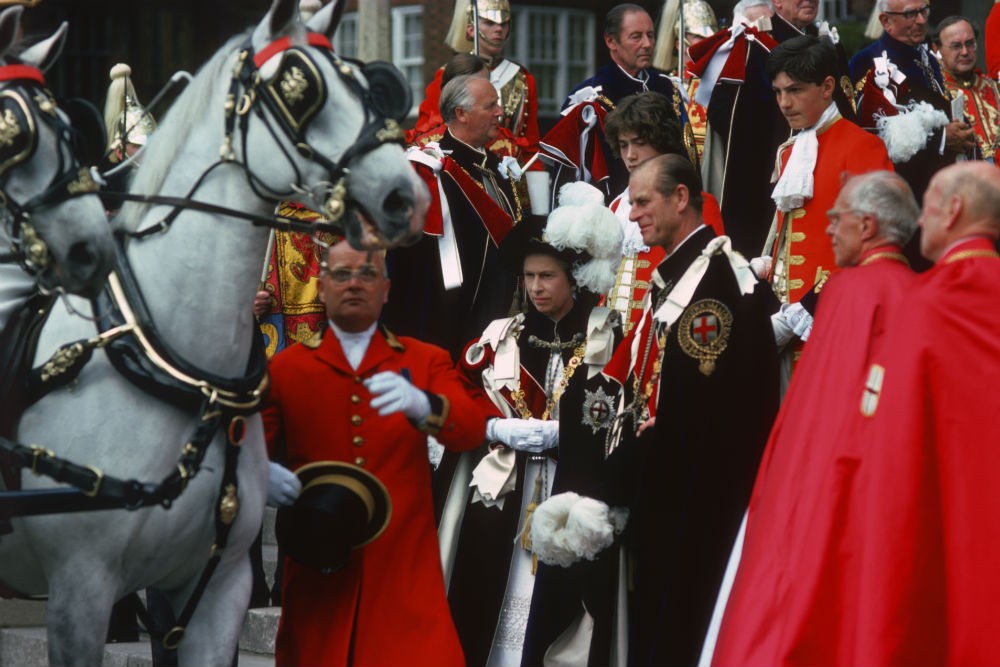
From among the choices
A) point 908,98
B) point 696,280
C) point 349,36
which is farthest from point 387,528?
point 349,36

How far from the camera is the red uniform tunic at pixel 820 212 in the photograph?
27.5ft

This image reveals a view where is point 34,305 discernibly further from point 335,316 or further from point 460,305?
point 460,305

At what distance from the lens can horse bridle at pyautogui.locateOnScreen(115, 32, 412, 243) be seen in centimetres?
564

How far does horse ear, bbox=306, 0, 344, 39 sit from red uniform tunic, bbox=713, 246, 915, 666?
210 cm

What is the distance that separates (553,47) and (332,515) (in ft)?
72.8

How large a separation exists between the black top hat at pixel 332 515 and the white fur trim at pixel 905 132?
166 inches

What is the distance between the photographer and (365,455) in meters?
6.60

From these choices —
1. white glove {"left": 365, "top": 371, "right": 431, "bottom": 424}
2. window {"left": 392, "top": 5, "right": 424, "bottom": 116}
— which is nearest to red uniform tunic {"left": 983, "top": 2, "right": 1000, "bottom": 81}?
white glove {"left": 365, "top": 371, "right": 431, "bottom": 424}

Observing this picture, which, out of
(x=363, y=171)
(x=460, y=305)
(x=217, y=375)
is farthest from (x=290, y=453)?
(x=460, y=305)

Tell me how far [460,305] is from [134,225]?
3795 millimetres

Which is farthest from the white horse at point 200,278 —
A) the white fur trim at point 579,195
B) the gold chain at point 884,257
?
the white fur trim at point 579,195

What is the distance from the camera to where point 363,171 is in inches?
223

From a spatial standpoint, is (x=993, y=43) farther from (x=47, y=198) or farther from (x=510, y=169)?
(x=47, y=198)

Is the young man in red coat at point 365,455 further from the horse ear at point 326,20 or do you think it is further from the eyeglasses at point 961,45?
the eyeglasses at point 961,45
